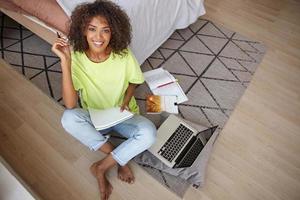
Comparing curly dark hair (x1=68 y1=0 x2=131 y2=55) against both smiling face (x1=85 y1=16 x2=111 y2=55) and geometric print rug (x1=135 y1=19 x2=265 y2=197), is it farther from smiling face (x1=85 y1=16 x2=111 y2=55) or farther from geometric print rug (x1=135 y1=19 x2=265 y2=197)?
geometric print rug (x1=135 y1=19 x2=265 y2=197)

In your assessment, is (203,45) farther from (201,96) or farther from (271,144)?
(271,144)

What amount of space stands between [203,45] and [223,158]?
1.06 metres

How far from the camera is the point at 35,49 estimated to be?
1944mm

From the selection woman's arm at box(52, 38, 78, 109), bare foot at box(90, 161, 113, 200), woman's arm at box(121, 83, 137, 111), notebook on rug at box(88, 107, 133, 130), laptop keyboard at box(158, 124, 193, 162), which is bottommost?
bare foot at box(90, 161, 113, 200)

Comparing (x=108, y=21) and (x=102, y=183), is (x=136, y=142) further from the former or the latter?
(x=108, y=21)

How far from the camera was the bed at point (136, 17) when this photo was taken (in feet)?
5.04

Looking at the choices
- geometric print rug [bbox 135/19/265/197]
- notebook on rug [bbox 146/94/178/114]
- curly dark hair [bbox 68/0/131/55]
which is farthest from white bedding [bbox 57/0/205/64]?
curly dark hair [bbox 68/0/131/55]

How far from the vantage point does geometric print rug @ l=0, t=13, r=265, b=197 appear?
171 centimetres

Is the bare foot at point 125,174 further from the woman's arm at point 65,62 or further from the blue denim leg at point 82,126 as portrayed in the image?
the woman's arm at point 65,62

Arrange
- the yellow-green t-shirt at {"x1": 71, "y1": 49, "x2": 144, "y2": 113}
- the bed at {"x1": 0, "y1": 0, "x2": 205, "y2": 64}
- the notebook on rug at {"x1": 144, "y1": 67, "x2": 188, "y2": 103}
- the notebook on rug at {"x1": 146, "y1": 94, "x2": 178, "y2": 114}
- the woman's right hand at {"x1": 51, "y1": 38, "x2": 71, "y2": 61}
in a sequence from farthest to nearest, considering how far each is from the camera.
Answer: the notebook on rug at {"x1": 144, "y1": 67, "x2": 188, "y2": 103} < the notebook on rug at {"x1": 146, "y1": 94, "x2": 178, "y2": 114} < the bed at {"x1": 0, "y1": 0, "x2": 205, "y2": 64} < the yellow-green t-shirt at {"x1": 71, "y1": 49, "x2": 144, "y2": 113} < the woman's right hand at {"x1": 51, "y1": 38, "x2": 71, "y2": 61}

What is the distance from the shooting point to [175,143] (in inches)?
55.5

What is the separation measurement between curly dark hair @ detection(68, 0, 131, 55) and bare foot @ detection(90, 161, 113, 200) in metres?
0.59

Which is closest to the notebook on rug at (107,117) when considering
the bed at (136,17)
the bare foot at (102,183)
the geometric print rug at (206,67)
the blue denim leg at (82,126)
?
the blue denim leg at (82,126)

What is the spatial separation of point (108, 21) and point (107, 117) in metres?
0.44
